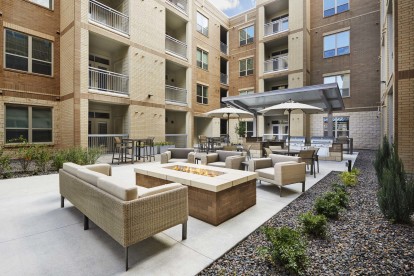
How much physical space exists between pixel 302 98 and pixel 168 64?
10.4 meters

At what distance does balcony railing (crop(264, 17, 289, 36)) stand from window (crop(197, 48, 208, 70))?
6412mm

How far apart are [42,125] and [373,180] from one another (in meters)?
15.1

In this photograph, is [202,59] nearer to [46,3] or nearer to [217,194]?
[46,3]

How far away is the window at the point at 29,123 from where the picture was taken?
1038 cm

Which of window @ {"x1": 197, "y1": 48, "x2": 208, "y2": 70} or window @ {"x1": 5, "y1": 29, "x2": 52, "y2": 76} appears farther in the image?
window @ {"x1": 197, "y1": 48, "x2": 208, "y2": 70}

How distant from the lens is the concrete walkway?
2.27 m

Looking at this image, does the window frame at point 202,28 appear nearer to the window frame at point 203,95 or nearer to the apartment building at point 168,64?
the apartment building at point 168,64

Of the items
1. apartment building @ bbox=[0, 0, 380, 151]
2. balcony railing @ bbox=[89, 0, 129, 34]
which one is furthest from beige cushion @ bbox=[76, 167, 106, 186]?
balcony railing @ bbox=[89, 0, 129, 34]

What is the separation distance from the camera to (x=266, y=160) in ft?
19.2

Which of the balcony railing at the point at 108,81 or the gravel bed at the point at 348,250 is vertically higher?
the balcony railing at the point at 108,81

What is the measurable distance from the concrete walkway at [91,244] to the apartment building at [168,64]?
25.4 feet

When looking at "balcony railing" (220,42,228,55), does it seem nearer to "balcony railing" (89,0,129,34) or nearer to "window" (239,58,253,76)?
"window" (239,58,253,76)

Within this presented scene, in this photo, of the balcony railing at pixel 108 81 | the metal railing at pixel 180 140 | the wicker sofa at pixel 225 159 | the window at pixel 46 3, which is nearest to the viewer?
the wicker sofa at pixel 225 159

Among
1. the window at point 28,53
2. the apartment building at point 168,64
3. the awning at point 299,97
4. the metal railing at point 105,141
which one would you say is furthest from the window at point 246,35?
the window at point 28,53
